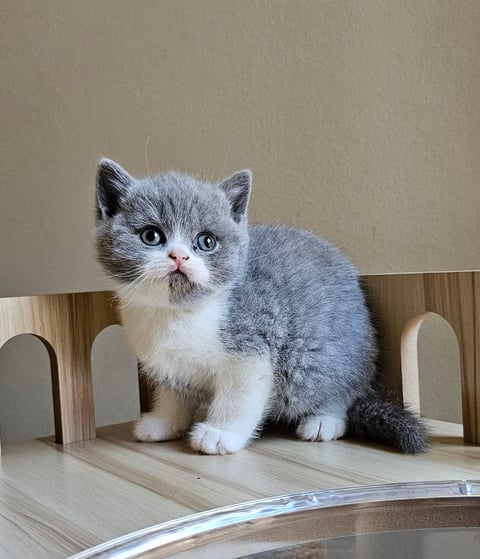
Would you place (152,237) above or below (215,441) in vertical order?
above

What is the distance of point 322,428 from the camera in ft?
2.84

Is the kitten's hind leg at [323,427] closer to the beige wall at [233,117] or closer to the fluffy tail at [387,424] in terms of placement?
the fluffy tail at [387,424]

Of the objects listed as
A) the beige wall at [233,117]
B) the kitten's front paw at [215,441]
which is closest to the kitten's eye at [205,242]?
the kitten's front paw at [215,441]

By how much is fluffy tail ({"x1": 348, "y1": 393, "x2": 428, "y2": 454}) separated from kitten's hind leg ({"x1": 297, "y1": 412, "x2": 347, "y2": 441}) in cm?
2

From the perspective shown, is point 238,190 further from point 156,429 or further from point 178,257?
point 156,429

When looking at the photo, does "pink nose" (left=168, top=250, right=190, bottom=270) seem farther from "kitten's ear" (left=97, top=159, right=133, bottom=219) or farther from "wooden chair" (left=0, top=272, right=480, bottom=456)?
"wooden chair" (left=0, top=272, right=480, bottom=456)

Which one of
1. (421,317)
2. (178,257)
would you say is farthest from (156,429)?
(421,317)

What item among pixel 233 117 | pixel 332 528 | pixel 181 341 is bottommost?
pixel 332 528

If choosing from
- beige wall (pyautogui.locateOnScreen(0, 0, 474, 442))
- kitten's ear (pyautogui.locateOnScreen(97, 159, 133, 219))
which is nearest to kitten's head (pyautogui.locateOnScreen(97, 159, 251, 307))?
kitten's ear (pyautogui.locateOnScreen(97, 159, 133, 219))

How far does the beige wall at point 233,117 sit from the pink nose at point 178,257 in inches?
19.0

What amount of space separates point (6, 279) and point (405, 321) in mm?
725

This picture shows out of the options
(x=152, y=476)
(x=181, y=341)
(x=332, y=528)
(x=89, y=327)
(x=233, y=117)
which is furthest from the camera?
(x=233, y=117)

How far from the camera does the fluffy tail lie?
2.57 feet

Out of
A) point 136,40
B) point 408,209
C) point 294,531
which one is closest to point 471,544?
point 294,531
